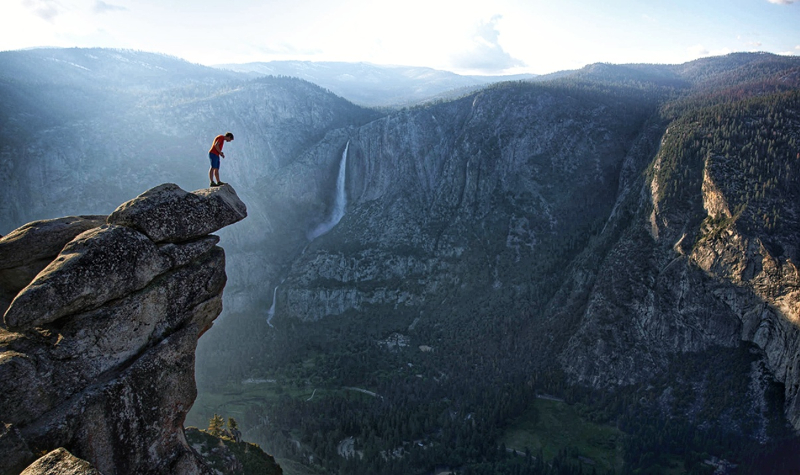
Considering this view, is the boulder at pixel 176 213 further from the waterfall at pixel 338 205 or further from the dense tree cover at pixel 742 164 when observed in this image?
the waterfall at pixel 338 205

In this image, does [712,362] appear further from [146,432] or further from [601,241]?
[146,432]

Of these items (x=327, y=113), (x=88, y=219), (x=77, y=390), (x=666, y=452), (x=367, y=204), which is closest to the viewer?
(x=77, y=390)

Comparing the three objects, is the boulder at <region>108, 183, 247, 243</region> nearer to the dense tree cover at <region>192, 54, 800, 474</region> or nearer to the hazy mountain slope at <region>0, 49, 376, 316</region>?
the dense tree cover at <region>192, 54, 800, 474</region>

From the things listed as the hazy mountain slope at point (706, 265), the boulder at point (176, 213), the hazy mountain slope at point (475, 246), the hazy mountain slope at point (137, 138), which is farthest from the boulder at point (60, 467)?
the hazy mountain slope at point (137, 138)

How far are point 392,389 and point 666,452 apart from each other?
44.3 metres

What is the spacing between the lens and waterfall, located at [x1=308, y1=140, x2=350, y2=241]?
146 m

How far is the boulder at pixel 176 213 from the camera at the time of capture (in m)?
25.0

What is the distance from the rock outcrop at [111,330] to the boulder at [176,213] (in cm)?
6

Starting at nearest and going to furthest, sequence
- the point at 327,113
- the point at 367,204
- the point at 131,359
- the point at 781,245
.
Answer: the point at 131,359 → the point at 781,245 → the point at 367,204 → the point at 327,113

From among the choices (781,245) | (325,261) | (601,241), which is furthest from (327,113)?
(781,245)

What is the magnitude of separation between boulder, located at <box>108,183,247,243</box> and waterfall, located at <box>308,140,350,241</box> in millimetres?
115221

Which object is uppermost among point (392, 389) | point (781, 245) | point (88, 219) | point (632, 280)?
point (88, 219)

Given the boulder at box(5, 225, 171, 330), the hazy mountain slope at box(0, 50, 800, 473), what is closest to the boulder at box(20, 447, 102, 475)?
the boulder at box(5, 225, 171, 330)

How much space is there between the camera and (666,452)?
226ft
